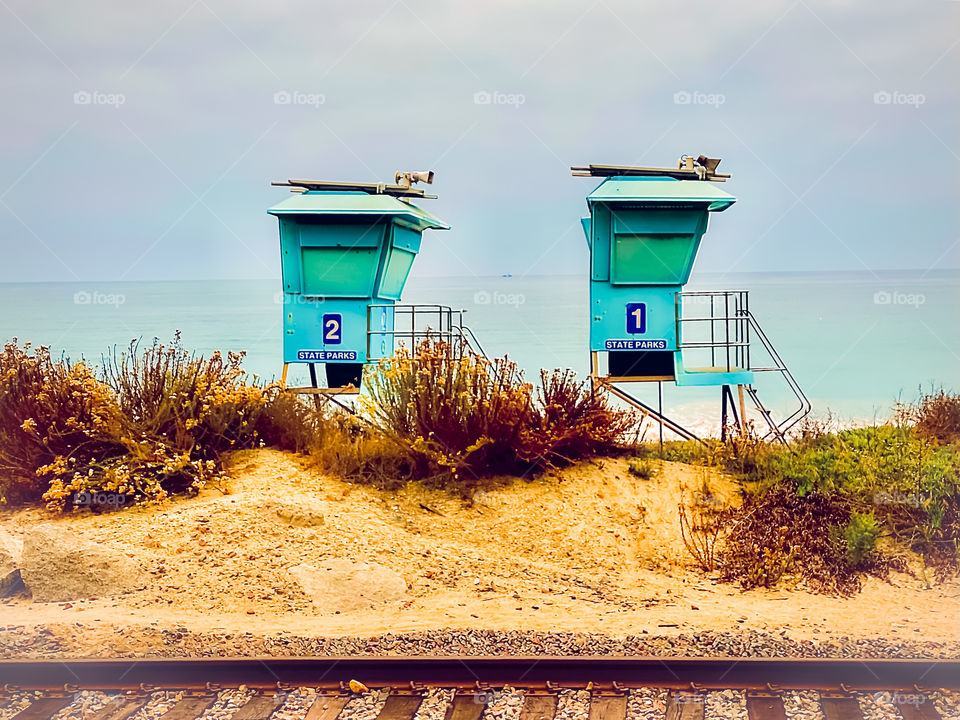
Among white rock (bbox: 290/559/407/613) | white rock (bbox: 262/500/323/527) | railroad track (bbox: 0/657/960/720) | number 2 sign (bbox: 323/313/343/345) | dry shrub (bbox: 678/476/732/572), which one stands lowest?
railroad track (bbox: 0/657/960/720)

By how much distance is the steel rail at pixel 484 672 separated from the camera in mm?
5926

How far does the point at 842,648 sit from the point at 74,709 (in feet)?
16.8

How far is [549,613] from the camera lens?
7.44 metres

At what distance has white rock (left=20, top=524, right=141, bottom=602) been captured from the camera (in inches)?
314

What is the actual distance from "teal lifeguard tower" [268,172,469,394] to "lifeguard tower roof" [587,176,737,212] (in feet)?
8.08

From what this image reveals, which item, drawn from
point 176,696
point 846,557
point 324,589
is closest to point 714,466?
point 846,557

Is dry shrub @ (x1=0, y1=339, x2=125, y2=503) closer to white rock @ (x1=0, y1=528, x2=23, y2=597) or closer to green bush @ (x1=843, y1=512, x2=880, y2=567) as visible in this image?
white rock @ (x1=0, y1=528, x2=23, y2=597)

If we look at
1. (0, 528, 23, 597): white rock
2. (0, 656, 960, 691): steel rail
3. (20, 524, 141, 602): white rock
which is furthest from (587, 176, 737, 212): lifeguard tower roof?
(0, 528, 23, 597): white rock

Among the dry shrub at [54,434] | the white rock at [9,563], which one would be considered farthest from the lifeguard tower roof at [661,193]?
the white rock at [9,563]

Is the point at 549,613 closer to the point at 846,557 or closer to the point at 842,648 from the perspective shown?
the point at 842,648

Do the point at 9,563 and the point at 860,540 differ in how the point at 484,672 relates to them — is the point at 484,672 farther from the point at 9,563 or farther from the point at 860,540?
the point at 9,563

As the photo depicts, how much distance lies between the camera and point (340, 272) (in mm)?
11984

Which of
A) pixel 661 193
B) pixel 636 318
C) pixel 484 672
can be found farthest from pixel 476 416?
pixel 484 672

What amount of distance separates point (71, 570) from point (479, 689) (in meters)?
4.11
